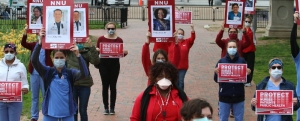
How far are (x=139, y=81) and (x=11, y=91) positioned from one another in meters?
7.00

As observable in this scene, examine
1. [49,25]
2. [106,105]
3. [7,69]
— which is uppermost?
[49,25]

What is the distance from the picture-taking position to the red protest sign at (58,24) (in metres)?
8.43

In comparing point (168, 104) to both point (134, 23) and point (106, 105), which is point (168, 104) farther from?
point (134, 23)

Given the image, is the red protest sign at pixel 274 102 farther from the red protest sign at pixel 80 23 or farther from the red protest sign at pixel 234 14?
the red protest sign at pixel 234 14

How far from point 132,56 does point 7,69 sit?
1133 cm

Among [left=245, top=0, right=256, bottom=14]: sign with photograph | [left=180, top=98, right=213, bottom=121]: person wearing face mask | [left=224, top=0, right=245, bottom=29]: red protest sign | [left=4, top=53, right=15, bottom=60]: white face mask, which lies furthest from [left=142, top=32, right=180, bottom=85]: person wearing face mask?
[left=245, top=0, right=256, bottom=14]: sign with photograph

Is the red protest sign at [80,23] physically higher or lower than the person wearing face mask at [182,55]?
higher

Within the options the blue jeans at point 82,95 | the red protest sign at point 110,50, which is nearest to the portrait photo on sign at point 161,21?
the blue jeans at point 82,95

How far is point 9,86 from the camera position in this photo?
9.31 meters

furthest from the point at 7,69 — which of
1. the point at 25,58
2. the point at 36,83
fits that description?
the point at 25,58

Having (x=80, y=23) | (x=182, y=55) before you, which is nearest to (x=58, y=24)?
(x=80, y=23)

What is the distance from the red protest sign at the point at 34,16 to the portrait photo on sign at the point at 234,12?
3.70 m

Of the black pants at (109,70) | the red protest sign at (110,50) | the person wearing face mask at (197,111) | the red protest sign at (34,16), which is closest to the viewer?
the person wearing face mask at (197,111)

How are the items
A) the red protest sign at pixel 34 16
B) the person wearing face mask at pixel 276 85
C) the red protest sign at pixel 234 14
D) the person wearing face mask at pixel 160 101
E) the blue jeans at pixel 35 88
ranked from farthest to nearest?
the red protest sign at pixel 234 14 → the blue jeans at pixel 35 88 → the red protest sign at pixel 34 16 → the person wearing face mask at pixel 276 85 → the person wearing face mask at pixel 160 101
